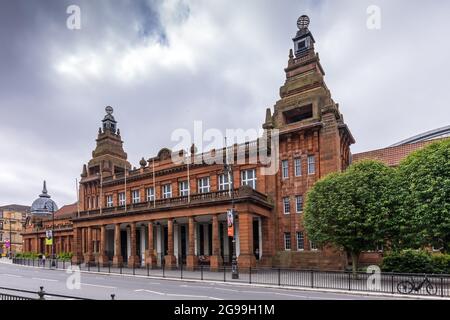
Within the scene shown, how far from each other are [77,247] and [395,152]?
140 ft

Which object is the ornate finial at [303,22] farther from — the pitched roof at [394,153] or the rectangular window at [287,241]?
the rectangular window at [287,241]

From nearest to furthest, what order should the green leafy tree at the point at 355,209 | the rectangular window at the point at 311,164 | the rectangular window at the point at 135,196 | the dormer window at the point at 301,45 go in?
the green leafy tree at the point at 355,209, the rectangular window at the point at 311,164, the dormer window at the point at 301,45, the rectangular window at the point at 135,196

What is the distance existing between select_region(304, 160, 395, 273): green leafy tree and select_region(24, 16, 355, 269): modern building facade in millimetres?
5940

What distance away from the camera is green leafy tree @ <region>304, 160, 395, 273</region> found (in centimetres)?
2591

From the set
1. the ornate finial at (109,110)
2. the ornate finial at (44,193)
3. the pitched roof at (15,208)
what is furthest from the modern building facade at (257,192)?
the pitched roof at (15,208)

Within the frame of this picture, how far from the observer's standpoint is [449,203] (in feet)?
74.6

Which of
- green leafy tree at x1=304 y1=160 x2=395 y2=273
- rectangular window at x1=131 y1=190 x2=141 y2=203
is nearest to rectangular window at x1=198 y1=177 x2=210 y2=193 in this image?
rectangular window at x1=131 y1=190 x2=141 y2=203

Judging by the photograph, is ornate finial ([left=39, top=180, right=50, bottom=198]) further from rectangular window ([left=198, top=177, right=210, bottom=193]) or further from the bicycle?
the bicycle

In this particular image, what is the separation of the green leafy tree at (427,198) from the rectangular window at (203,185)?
2227 cm

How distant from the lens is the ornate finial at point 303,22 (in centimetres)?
4203

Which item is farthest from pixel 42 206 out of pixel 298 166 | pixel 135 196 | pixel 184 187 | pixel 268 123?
pixel 298 166

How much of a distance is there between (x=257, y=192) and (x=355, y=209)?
11407mm
